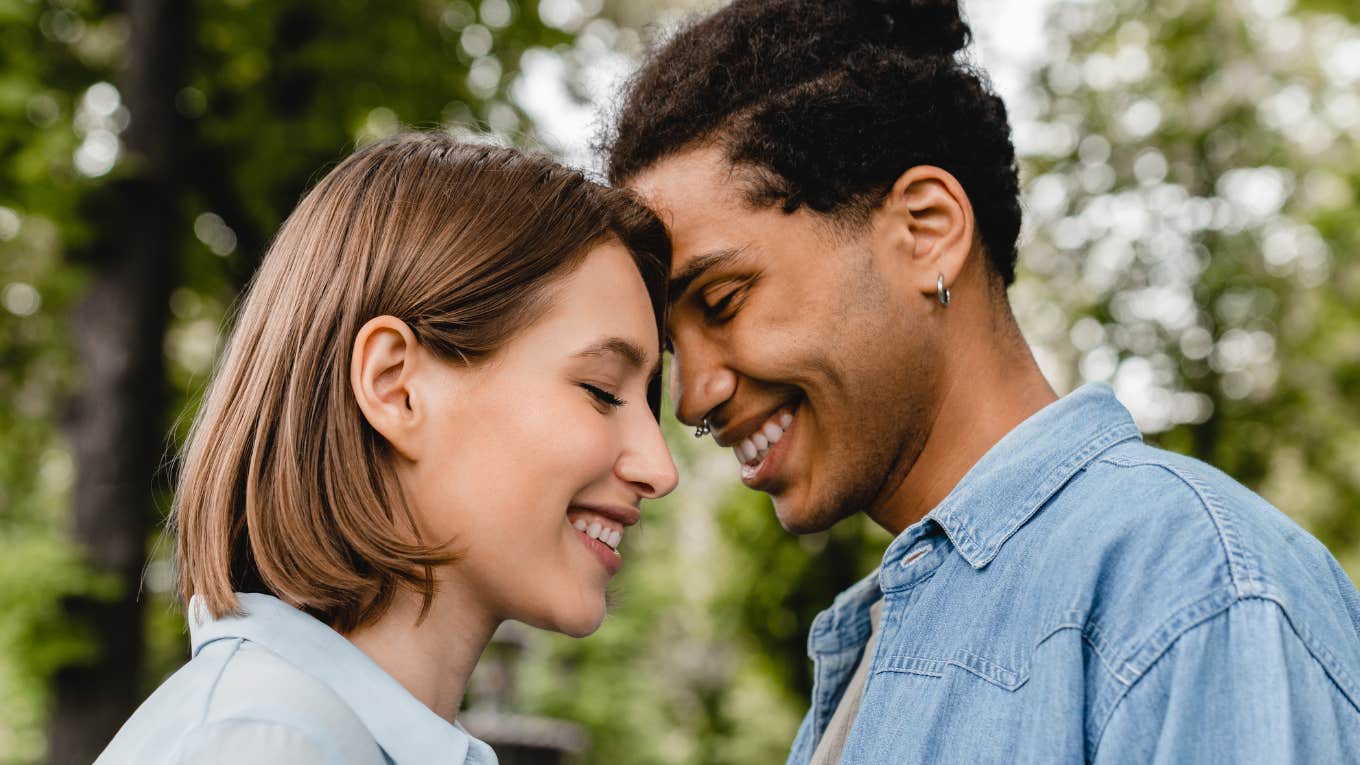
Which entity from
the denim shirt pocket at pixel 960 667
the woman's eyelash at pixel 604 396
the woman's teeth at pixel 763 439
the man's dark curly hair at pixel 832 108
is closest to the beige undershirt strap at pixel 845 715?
the denim shirt pocket at pixel 960 667

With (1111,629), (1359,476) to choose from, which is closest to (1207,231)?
(1359,476)

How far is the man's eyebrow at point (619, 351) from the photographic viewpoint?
195cm

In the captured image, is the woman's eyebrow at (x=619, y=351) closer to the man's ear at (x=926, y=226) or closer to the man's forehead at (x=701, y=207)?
the man's forehead at (x=701, y=207)

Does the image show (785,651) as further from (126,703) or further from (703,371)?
(703,371)

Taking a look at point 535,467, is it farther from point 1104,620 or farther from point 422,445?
point 1104,620

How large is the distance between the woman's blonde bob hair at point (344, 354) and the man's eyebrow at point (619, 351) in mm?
105

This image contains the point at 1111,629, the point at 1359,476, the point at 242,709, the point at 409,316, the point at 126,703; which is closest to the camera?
the point at 242,709

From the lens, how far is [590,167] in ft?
8.38

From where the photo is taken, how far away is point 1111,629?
163 centimetres

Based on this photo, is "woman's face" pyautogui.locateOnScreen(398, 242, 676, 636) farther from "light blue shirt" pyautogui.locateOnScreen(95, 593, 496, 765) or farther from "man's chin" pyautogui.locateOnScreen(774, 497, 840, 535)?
"man's chin" pyautogui.locateOnScreen(774, 497, 840, 535)

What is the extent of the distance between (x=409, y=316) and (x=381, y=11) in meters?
4.98

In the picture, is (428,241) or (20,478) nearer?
(428,241)

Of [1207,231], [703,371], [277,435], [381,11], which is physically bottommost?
[277,435]

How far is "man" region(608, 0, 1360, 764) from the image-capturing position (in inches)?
68.5
